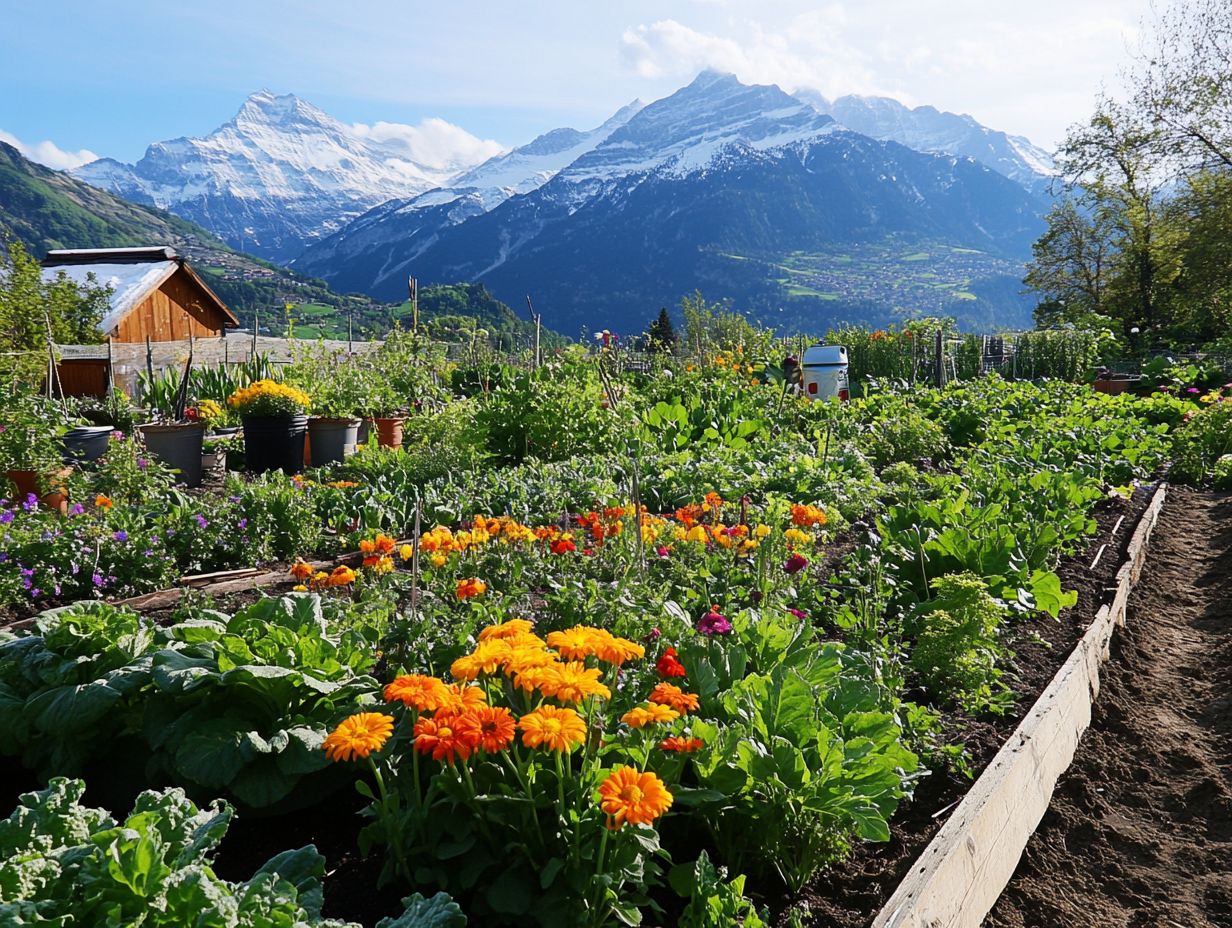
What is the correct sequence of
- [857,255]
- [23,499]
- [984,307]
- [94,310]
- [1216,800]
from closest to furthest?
[1216,800], [23,499], [94,310], [984,307], [857,255]

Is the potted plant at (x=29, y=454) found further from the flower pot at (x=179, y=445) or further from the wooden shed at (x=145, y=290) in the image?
the wooden shed at (x=145, y=290)

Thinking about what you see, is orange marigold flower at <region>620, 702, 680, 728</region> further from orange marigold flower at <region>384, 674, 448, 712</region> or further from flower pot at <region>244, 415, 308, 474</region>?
flower pot at <region>244, 415, 308, 474</region>

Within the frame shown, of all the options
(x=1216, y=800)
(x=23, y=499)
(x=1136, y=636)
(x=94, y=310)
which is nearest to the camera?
(x=1216, y=800)

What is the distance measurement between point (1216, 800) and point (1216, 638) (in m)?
1.92

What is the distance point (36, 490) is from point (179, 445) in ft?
6.55

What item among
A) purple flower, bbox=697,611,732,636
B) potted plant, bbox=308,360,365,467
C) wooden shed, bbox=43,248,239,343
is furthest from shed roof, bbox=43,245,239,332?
purple flower, bbox=697,611,732,636

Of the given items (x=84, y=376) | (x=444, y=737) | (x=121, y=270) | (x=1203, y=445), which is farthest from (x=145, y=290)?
(x=444, y=737)

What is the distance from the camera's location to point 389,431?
30.8 feet

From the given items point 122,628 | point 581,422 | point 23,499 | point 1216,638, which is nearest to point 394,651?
point 122,628

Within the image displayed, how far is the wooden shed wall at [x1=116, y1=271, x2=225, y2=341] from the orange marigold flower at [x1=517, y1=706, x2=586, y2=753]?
27715 mm

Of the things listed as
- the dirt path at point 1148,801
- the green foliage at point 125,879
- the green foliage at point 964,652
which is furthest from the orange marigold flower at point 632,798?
the green foliage at point 964,652

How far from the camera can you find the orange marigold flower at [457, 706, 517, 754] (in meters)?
1.73

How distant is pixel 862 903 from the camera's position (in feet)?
7.06

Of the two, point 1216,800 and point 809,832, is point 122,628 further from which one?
point 1216,800
